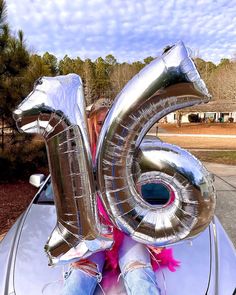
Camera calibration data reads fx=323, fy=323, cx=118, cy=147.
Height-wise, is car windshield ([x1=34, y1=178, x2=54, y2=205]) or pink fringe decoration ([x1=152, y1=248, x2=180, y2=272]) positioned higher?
car windshield ([x1=34, y1=178, x2=54, y2=205])

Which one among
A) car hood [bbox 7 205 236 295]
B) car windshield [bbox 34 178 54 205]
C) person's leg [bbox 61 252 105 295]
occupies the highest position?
car windshield [bbox 34 178 54 205]

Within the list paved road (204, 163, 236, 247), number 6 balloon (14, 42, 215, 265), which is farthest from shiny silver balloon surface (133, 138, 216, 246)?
paved road (204, 163, 236, 247)

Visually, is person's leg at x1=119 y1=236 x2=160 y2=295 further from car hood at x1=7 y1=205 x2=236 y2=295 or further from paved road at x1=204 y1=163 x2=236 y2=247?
paved road at x1=204 y1=163 x2=236 y2=247

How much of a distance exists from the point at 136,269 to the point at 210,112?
112ft

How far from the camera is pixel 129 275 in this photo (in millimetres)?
1705

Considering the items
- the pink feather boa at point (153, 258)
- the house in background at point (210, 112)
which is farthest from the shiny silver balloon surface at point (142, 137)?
the house in background at point (210, 112)

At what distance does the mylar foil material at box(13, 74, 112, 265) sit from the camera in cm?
154

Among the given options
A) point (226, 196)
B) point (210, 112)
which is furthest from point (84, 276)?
point (210, 112)

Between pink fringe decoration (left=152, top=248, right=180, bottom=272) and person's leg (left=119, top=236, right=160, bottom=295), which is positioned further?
pink fringe decoration (left=152, top=248, right=180, bottom=272)

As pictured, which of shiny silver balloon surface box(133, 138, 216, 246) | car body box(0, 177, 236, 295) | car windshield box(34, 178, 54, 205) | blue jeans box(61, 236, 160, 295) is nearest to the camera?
shiny silver balloon surface box(133, 138, 216, 246)

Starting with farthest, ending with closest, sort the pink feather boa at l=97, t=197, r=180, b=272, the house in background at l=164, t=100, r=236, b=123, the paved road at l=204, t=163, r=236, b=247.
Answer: the house in background at l=164, t=100, r=236, b=123 < the paved road at l=204, t=163, r=236, b=247 < the pink feather boa at l=97, t=197, r=180, b=272

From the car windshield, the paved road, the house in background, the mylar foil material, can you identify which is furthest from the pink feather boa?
the house in background

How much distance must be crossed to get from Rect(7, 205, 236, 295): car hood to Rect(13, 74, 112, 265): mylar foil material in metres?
0.31

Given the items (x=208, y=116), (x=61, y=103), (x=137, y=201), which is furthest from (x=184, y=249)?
(x=208, y=116)
